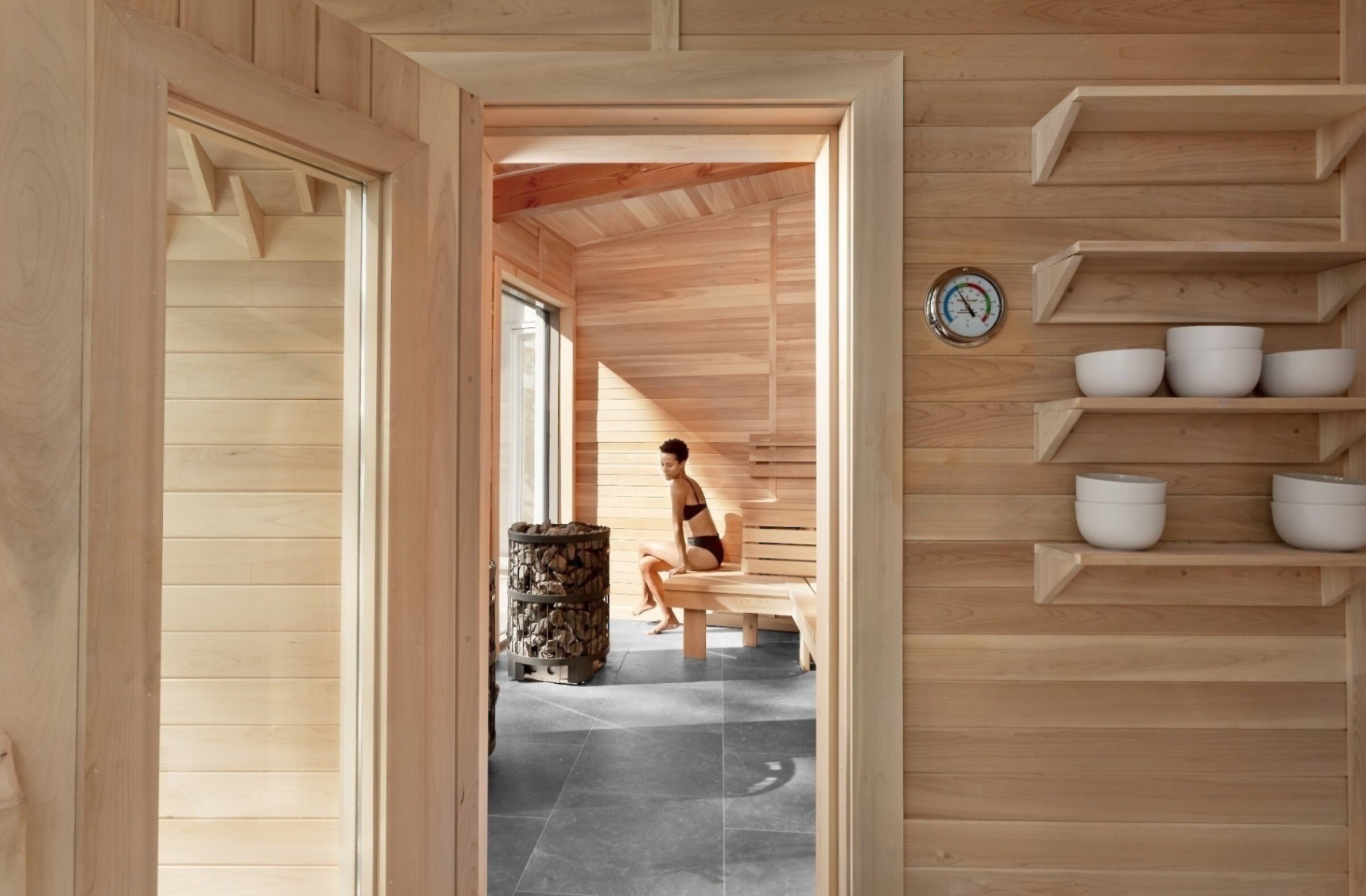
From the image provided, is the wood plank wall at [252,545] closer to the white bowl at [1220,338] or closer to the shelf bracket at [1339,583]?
the white bowl at [1220,338]

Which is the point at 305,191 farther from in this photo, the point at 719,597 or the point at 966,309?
the point at 719,597

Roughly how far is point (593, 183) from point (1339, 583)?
3.32m

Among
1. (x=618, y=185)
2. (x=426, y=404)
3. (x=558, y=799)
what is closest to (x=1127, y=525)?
(x=426, y=404)

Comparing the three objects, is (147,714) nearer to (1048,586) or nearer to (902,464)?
(902,464)

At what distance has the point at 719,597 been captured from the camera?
4.38 m

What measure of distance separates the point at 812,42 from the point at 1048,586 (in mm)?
1218

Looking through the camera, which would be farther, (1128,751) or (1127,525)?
(1128,751)

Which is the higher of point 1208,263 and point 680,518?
point 1208,263

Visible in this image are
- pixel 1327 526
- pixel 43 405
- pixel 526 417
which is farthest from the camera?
pixel 526 417

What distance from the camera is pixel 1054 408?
1.42 meters

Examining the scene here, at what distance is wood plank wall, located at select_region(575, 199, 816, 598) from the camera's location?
525cm

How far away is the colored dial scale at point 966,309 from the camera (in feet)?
4.94

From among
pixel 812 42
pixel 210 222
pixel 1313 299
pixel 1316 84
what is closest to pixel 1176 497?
pixel 1313 299

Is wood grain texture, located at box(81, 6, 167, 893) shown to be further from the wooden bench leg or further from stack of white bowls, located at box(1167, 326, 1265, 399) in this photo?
the wooden bench leg
